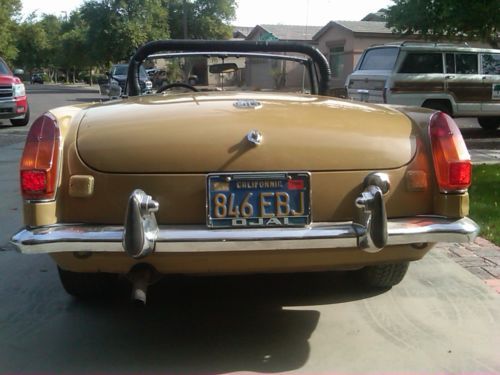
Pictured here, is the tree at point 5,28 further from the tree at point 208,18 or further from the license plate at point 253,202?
the license plate at point 253,202

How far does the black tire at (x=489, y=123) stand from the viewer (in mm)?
14759

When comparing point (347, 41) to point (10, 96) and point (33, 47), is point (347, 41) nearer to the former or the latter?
point (10, 96)

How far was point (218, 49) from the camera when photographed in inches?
181

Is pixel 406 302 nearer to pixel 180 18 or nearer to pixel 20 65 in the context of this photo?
pixel 180 18

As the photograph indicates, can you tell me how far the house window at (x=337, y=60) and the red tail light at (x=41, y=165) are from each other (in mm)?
26483

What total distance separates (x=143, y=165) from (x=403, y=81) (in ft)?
33.5

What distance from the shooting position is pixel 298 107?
11.1ft

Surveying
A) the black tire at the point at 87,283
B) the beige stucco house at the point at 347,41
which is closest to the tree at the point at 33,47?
the beige stucco house at the point at 347,41

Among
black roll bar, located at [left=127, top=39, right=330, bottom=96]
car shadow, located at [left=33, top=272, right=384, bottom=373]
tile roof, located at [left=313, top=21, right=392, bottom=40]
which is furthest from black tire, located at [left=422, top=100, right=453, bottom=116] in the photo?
tile roof, located at [left=313, top=21, right=392, bottom=40]

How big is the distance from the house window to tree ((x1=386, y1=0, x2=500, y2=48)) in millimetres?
12551

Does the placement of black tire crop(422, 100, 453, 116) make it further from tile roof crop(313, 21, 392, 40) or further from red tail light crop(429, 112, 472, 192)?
tile roof crop(313, 21, 392, 40)

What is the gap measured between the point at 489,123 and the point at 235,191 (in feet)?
44.4

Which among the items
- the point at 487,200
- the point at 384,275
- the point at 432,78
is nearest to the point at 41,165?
the point at 384,275

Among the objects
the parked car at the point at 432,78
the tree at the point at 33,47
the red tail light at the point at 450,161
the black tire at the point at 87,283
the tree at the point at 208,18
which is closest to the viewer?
the red tail light at the point at 450,161
